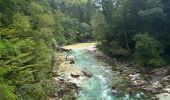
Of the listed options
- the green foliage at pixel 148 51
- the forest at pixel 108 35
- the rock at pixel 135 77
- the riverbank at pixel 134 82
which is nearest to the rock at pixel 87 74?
the riverbank at pixel 134 82

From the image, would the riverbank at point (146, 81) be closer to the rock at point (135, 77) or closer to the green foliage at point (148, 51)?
the rock at point (135, 77)

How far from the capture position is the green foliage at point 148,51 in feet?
114

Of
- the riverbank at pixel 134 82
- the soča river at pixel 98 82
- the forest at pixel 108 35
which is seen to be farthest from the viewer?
the riverbank at pixel 134 82

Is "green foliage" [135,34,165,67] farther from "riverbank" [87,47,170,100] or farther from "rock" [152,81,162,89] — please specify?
"rock" [152,81,162,89]

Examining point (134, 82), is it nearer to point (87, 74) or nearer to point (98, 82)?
point (98, 82)

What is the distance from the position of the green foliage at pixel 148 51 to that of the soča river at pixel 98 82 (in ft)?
12.5

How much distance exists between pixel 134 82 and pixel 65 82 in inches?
305

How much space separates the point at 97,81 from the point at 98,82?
48 cm

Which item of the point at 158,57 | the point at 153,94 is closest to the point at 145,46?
the point at 158,57

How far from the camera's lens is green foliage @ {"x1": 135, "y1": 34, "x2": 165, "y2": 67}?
34.8 metres

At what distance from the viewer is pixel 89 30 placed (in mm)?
93000

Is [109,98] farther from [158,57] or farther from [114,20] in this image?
[114,20]

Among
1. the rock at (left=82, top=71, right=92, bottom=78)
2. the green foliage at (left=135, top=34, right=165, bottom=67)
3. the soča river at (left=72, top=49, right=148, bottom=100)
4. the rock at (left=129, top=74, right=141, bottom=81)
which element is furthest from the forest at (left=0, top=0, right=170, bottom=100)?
the rock at (left=82, top=71, right=92, bottom=78)

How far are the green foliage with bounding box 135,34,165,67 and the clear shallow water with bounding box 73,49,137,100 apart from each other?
3.93 metres
